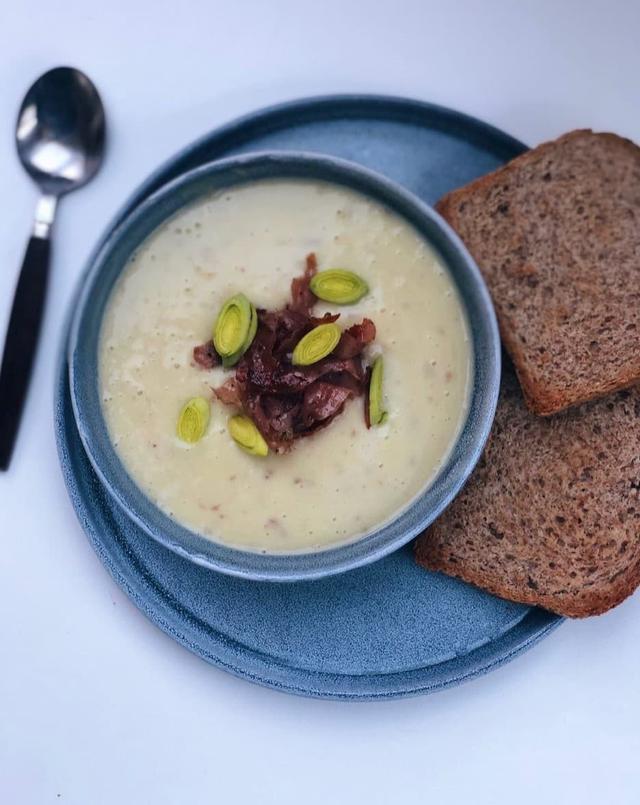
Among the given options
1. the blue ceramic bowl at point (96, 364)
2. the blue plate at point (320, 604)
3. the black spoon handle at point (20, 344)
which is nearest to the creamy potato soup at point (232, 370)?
the blue ceramic bowl at point (96, 364)

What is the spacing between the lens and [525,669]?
221 cm

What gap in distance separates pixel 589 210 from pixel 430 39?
1.98 ft

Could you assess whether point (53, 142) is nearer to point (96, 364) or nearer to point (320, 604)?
point (96, 364)

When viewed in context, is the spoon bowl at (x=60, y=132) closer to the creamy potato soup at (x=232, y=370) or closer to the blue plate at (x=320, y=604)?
the blue plate at (x=320, y=604)

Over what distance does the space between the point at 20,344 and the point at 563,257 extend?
1.31 m

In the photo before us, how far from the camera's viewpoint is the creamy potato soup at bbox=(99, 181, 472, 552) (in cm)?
191

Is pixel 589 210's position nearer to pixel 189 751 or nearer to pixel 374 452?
pixel 374 452

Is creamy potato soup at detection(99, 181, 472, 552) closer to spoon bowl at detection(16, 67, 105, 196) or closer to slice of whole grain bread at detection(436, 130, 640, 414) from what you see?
slice of whole grain bread at detection(436, 130, 640, 414)

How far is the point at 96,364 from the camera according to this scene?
75.8 inches

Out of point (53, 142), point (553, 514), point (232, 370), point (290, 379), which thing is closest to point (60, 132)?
point (53, 142)

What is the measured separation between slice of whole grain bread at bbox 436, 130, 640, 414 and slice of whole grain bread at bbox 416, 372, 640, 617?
0.10 meters

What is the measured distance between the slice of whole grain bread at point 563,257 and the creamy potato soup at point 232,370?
225 mm

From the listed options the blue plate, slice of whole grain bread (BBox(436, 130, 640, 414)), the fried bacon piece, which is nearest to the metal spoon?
the blue plate

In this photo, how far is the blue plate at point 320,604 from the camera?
2.03 meters
